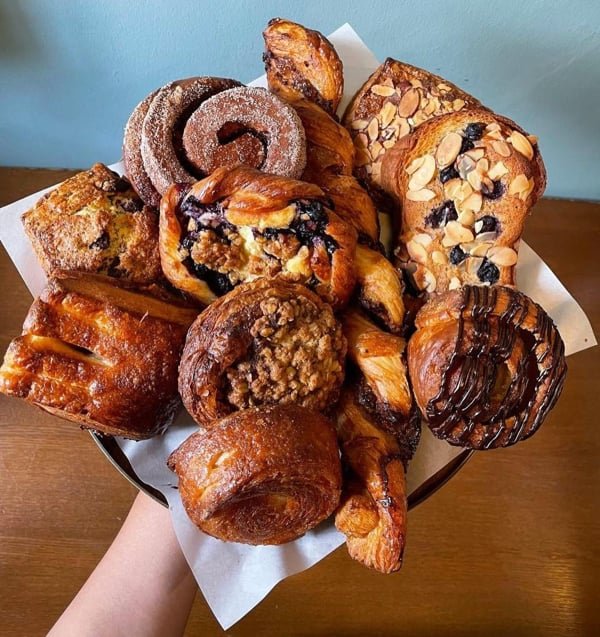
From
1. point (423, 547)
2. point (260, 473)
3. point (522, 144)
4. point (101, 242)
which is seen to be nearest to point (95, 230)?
point (101, 242)

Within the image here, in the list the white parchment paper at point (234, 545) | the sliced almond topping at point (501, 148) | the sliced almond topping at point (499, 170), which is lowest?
the white parchment paper at point (234, 545)

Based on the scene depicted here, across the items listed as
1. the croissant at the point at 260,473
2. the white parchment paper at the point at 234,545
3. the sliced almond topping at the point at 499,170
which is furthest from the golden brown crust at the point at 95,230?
the sliced almond topping at the point at 499,170

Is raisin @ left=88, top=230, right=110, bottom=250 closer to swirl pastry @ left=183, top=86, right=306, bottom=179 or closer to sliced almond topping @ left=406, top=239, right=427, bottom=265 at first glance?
swirl pastry @ left=183, top=86, right=306, bottom=179

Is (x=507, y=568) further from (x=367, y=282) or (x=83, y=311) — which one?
(x=83, y=311)

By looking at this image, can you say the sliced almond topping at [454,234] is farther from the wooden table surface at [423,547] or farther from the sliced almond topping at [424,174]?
the wooden table surface at [423,547]

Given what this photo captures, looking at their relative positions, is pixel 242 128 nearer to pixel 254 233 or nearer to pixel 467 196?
pixel 254 233

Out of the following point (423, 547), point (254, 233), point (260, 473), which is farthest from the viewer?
point (423, 547)

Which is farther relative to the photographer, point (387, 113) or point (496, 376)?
point (387, 113)
